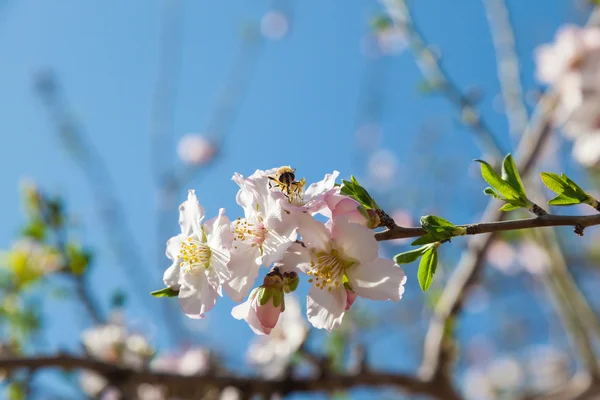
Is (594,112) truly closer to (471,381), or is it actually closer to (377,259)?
(377,259)

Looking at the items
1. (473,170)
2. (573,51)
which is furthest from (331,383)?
(573,51)

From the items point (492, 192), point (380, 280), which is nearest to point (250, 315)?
point (380, 280)

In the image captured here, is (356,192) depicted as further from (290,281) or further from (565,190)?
(565,190)

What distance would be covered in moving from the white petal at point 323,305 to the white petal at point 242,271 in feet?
0.42

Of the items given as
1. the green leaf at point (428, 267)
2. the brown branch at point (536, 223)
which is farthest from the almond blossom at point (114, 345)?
the brown branch at point (536, 223)

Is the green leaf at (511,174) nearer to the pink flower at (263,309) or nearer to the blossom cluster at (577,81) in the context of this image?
the pink flower at (263,309)

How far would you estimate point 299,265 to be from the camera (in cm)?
95

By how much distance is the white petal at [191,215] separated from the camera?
1.07 meters

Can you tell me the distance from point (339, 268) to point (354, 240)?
11 cm

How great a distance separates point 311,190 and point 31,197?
86.0 inches

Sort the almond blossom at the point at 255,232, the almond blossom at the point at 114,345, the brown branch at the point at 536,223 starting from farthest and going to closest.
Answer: the almond blossom at the point at 114,345 < the almond blossom at the point at 255,232 < the brown branch at the point at 536,223

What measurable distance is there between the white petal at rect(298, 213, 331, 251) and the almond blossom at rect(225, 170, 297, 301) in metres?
0.02

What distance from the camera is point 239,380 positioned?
2178 mm

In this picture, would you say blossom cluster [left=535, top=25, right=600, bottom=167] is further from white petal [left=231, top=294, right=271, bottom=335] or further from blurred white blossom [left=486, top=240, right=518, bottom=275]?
blurred white blossom [left=486, top=240, right=518, bottom=275]
